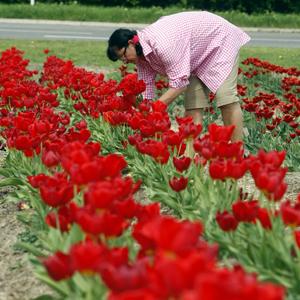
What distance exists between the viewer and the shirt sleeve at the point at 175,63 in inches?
176

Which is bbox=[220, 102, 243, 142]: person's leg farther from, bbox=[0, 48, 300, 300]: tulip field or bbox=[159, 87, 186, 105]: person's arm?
bbox=[159, 87, 186, 105]: person's arm

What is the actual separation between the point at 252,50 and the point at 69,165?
12.2 meters

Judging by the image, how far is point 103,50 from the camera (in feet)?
45.2

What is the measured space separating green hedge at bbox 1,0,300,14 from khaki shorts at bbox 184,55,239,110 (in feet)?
67.3

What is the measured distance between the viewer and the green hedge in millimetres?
25156

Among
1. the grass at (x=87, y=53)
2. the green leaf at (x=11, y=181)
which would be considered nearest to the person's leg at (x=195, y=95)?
the green leaf at (x=11, y=181)

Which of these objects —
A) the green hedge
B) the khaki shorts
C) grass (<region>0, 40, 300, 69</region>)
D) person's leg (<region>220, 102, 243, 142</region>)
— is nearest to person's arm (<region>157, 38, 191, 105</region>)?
the khaki shorts

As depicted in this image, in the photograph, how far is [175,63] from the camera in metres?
4.49

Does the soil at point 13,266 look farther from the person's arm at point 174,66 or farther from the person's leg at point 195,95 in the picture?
the person's leg at point 195,95

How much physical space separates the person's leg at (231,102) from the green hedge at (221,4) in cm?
2058

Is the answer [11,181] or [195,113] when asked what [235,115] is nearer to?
[195,113]

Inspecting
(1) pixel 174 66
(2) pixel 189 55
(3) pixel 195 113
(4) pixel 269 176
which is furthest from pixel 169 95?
(4) pixel 269 176

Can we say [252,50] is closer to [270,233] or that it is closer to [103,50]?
[103,50]

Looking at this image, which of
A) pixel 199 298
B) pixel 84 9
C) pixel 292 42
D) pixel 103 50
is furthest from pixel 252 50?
pixel 199 298
